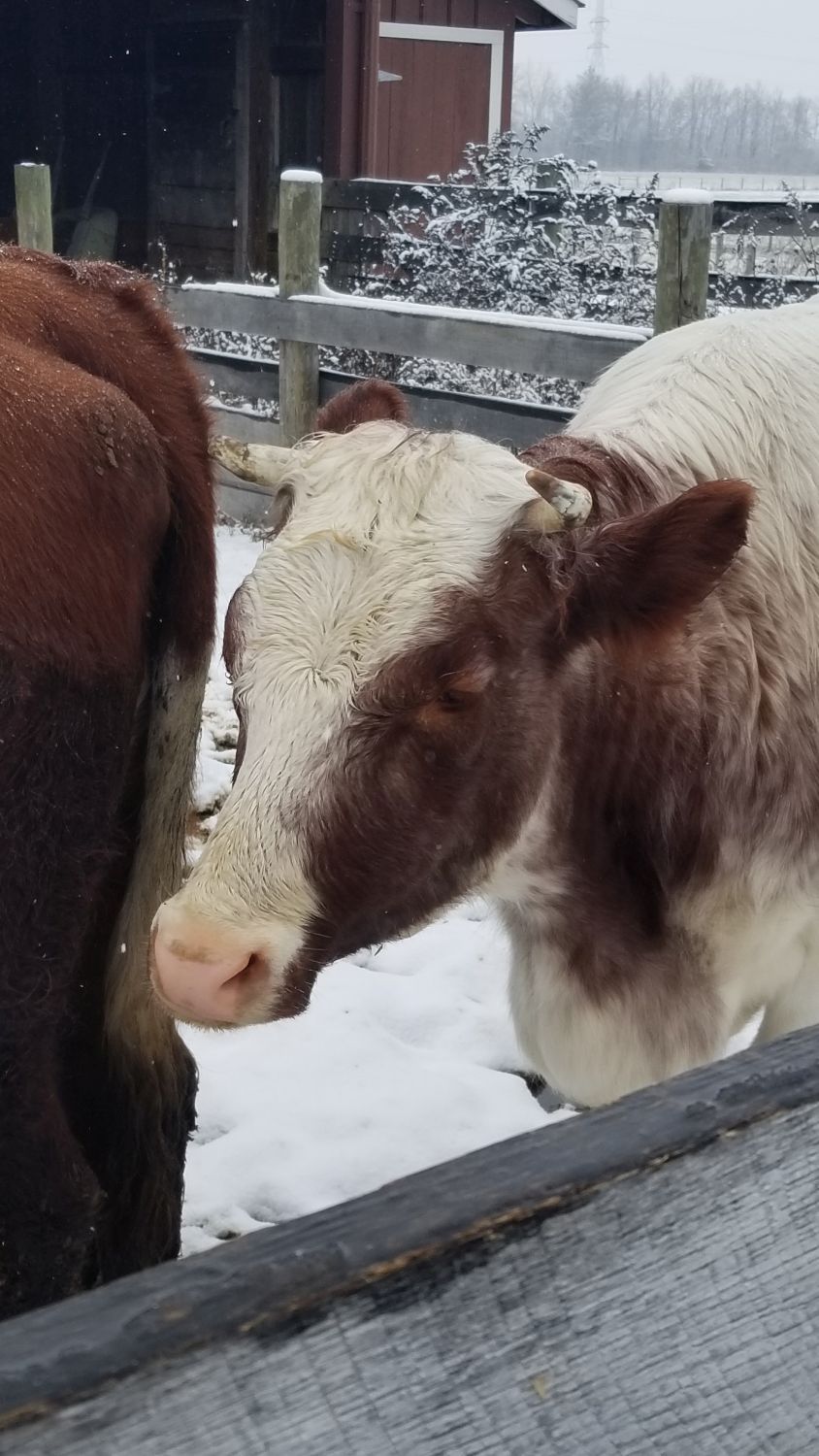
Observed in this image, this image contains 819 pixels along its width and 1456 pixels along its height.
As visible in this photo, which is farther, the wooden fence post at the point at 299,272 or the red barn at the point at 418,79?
the red barn at the point at 418,79

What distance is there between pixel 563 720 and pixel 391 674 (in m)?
0.40

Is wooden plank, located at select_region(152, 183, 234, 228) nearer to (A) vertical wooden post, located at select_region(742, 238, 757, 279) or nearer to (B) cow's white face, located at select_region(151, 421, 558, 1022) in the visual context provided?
(A) vertical wooden post, located at select_region(742, 238, 757, 279)

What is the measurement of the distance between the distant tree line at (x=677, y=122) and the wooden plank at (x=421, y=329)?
5873 centimetres

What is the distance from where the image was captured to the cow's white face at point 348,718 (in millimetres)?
1622

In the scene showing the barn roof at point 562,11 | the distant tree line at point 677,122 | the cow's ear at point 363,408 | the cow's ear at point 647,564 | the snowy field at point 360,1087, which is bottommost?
the snowy field at point 360,1087

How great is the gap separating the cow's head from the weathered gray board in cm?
80

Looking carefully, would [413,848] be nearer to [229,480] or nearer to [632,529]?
[632,529]

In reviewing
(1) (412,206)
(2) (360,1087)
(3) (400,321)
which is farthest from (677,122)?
(2) (360,1087)

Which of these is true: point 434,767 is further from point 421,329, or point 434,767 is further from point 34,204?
point 34,204

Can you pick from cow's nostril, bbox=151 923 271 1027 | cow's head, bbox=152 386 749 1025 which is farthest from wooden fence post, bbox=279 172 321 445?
cow's nostril, bbox=151 923 271 1027

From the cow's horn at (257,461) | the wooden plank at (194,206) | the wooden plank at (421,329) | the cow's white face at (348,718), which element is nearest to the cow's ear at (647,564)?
the cow's white face at (348,718)

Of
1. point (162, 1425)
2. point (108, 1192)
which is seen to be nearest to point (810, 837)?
point (108, 1192)

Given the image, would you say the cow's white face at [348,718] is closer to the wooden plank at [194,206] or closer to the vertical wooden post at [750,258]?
the vertical wooden post at [750,258]

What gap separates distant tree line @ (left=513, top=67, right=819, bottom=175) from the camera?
77.6 meters
